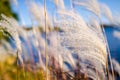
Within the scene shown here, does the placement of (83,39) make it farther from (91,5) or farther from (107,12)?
(107,12)

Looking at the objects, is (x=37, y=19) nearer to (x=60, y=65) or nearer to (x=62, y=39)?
(x=60, y=65)

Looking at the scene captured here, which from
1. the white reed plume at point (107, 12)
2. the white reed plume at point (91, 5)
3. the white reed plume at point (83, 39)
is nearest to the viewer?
the white reed plume at point (83, 39)

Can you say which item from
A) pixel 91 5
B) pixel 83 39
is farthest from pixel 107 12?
pixel 83 39

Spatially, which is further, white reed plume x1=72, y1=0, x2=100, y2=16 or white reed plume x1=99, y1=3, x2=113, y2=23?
white reed plume x1=99, y1=3, x2=113, y2=23

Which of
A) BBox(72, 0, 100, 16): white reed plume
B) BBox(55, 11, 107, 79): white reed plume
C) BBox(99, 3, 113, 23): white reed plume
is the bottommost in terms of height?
BBox(55, 11, 107, 79): white reed plume

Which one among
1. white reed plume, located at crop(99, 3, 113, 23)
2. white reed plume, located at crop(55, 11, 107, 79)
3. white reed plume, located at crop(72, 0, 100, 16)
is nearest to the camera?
white reed plume, located at crop(55, 11, 107, 79)

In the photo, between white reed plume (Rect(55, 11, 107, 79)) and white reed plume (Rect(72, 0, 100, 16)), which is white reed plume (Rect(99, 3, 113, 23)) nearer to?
white reed plume (Rect(72, 0, 100, 16))

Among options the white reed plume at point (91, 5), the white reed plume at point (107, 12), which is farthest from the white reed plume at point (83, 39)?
the white reed plume at point (107, 12)

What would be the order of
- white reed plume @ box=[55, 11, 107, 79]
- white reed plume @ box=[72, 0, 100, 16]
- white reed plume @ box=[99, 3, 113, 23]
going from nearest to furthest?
1. white reed plume @ box=[55, 11, 107, 79]
2. white reed plume @ box=[72, 0, 100, 16]
3. white reed plume @ box=[99, 3, 113, 23]

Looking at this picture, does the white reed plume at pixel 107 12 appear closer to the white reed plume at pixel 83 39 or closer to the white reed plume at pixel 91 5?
the white reed plume at pixel 91 5

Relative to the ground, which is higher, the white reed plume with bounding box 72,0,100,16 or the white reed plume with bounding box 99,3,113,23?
the white reed plume with bounding box 99,3,113,23

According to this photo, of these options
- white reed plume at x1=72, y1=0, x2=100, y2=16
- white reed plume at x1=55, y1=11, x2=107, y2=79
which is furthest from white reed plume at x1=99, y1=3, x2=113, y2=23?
white reed plume at x1=55, y1=11, x2=107, y2=79

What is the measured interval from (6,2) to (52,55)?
10.9m

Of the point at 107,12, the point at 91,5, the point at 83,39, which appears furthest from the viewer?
the point at 107,12
